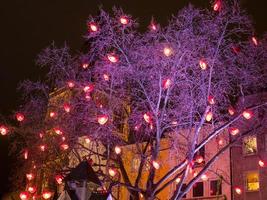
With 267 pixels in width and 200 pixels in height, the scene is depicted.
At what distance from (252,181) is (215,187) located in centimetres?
239

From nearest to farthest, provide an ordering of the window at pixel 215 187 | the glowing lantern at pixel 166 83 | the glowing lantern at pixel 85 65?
the glowing lantern at pixel 166 83
the glowing lantern at pixel 85 65
the window at pixel 215 187

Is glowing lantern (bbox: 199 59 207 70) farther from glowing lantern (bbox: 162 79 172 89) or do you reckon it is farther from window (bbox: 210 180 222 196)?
window (bbox: 210 180 222 196)

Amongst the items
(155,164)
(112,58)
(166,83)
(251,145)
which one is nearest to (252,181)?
(251,145)

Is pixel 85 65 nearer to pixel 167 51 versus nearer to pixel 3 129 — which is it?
pixel 167 51

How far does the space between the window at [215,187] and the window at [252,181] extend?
170 centimetres

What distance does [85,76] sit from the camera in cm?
1911

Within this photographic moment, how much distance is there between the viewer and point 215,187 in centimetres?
2861

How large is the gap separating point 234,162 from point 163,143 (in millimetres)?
5258

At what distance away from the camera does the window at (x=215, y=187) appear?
28250 millimetres

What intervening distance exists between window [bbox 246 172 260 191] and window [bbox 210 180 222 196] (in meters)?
1.70

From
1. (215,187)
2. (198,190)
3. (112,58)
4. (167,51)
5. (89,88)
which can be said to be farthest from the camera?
(198,190)

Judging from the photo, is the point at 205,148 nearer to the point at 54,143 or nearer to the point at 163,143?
the point at 163,143

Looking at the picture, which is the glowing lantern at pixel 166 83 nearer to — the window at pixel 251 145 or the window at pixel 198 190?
the window at pixel 251 145

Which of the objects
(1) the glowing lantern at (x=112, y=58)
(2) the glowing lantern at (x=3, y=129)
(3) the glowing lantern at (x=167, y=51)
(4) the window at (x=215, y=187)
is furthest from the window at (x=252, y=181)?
(2) the glowing lantern at (x=3, y=129)
